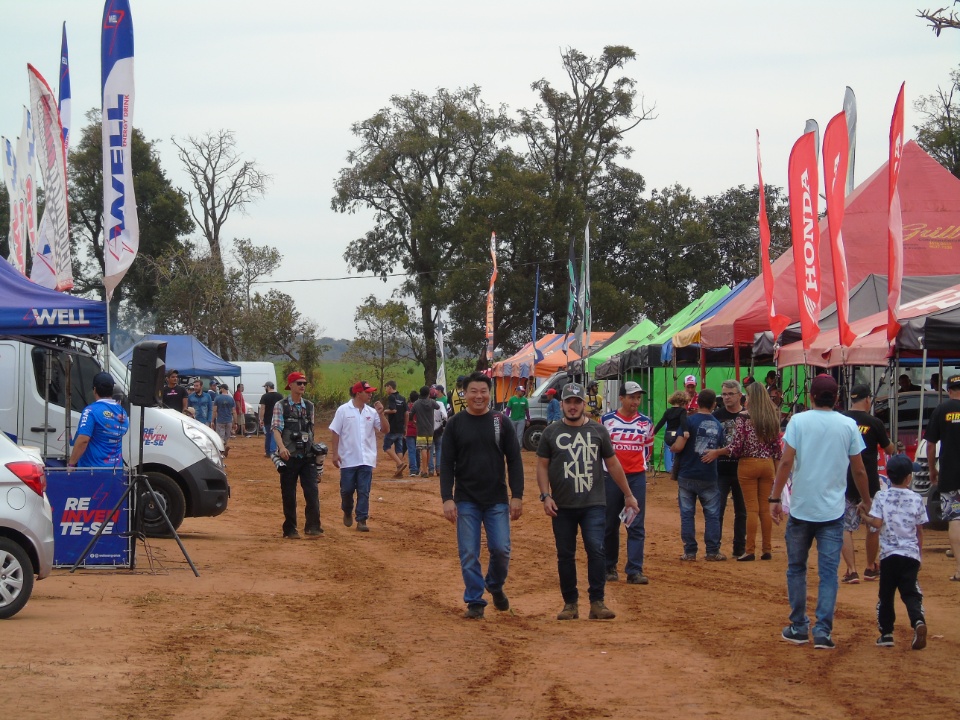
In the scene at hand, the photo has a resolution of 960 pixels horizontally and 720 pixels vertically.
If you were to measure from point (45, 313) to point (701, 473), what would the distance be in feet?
22.0

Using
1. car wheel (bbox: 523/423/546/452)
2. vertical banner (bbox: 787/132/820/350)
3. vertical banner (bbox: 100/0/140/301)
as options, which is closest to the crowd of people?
vertical banner (bbox: 100/0/140/301)

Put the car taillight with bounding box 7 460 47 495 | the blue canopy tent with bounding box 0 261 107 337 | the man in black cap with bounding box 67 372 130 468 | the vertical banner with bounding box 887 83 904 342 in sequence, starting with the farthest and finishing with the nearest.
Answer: the vertical banner with bounding box 887 83 904 342
the man in black cap with bounding box 67 372 130 468
the blue canopy tent with bounding box 0 261 107 337
the car taillight with bounding box 7 460 47 495

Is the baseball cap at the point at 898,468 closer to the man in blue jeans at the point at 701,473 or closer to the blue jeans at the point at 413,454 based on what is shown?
the man in blue jeans at the point at 701,473

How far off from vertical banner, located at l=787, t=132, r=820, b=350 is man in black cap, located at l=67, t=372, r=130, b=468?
8.49 metres

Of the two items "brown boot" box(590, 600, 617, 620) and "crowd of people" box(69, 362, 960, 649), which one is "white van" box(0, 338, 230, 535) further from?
"brown boot" box(590, 600, 617, 620)

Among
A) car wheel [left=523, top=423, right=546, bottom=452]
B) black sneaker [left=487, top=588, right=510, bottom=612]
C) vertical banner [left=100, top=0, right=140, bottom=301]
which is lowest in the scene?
black sneaker [left=487, top=588, right=510, bottom=612]

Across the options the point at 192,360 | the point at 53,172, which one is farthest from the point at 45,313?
the point at 192,360

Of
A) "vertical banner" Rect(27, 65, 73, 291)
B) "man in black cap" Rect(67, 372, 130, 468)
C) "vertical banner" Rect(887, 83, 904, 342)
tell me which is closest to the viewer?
"man in black cap" Rect(67, 372, 130, 468)

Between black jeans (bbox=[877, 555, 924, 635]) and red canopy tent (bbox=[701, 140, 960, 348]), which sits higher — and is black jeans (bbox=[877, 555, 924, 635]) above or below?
below

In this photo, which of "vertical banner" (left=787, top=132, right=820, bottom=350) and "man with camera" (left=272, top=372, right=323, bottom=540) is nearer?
"man with camera" (left=272, top=372, right=323, bottom=540)

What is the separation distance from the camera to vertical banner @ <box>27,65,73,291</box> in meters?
16.4

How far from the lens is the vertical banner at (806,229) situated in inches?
600

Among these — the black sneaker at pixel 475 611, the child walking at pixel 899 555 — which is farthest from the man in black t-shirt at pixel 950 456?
the black sneaker at pixel 475 611

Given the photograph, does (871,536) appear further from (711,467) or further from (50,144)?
(50,144)
